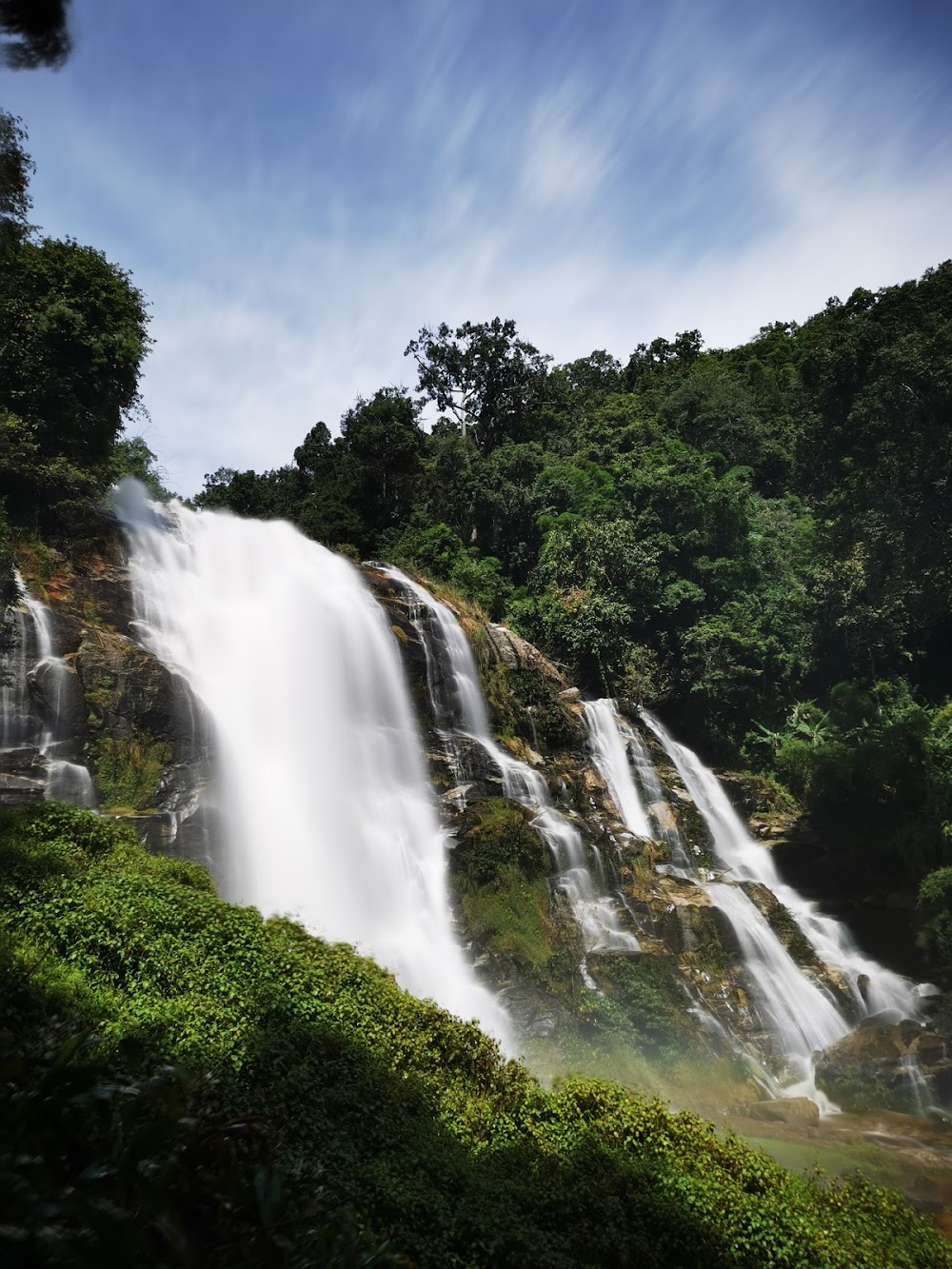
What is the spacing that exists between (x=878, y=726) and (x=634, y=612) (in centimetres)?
783

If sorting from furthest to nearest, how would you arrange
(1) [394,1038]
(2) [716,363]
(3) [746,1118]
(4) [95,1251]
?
(2) [716,363] < (3) [746,1118] < (1) [394,1038] < (4) [95,1251]

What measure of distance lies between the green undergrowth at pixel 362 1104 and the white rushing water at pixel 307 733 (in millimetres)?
4152

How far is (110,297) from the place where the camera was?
1630 cm

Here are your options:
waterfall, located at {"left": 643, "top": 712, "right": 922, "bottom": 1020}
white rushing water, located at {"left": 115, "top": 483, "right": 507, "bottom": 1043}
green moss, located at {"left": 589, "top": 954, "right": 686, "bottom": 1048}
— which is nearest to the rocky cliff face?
white rushing water, located at {"left": 115, "top": 483, "right": 507, "bottom": 1043}

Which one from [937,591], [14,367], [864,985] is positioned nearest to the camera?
[864,985]

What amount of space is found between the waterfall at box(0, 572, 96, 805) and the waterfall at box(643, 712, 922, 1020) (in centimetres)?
1289

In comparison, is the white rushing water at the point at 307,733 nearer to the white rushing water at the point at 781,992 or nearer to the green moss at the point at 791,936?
the white rushing water at the point at 781,992

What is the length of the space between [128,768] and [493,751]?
24.2 ft

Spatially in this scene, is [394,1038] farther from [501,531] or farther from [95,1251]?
[501,531]

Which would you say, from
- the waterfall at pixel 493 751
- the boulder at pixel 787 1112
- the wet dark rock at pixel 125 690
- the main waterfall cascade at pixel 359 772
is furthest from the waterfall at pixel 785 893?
the wet dark rock at pixel 125 690

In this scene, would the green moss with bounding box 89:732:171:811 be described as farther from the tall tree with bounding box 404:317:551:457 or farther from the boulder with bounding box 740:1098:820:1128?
the tall tree with bounding box 404:317:551:457

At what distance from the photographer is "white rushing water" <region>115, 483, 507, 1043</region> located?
1156 cm

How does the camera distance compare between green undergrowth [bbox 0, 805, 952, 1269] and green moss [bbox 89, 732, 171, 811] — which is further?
green moss [bbox 89, 732, 171, 811]

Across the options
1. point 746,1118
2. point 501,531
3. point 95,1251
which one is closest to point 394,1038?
point 95,1251
